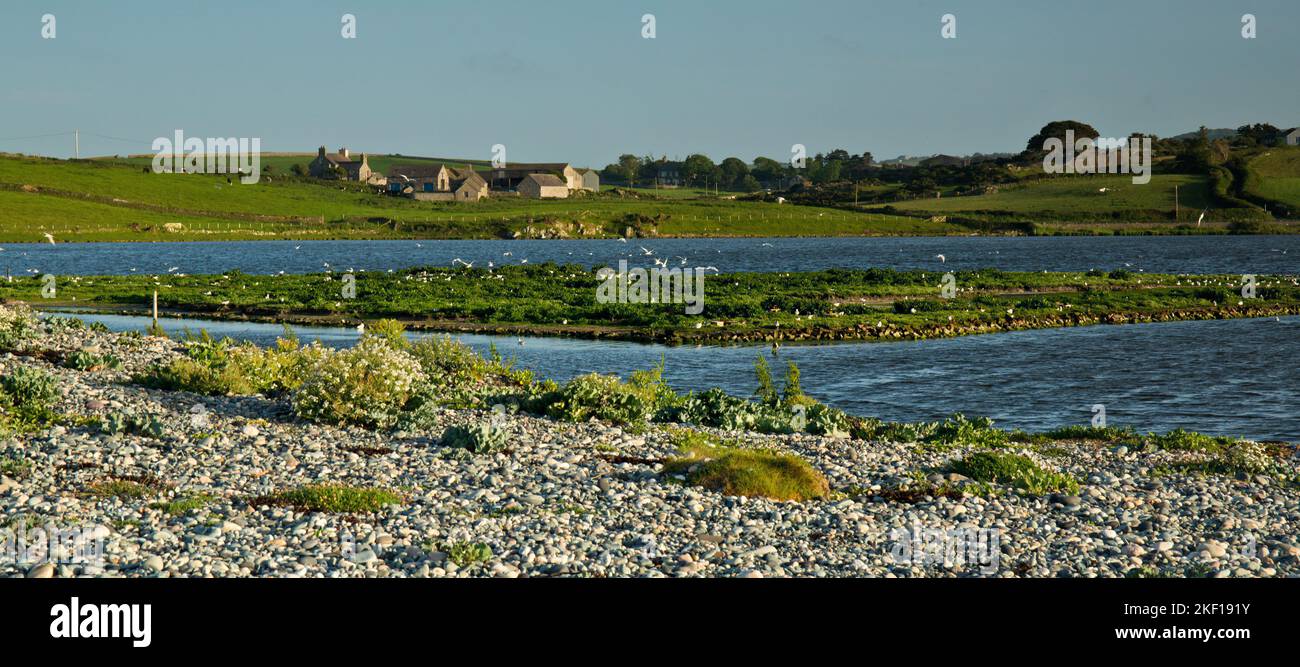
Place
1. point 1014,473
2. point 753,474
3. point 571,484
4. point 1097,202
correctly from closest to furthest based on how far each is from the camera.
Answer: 1. point 753,474
2. point 571,484
3. point 1014,473
4. point 1097,202

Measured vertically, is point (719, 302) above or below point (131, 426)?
above

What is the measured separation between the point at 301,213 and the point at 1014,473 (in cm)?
15417

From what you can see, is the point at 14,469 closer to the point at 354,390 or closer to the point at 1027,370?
the point at 354,390

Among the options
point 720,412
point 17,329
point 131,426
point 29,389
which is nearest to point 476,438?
point 131,426

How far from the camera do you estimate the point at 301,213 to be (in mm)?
161875

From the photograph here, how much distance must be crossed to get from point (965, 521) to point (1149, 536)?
2.16 meters

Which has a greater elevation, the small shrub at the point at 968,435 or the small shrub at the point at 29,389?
the small shrub at the point at 29,389

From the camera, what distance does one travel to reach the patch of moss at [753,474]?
52.8 ft

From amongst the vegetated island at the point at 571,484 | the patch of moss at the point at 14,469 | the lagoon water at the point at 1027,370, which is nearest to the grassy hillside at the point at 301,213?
the lagoon water at the point at 1027,370

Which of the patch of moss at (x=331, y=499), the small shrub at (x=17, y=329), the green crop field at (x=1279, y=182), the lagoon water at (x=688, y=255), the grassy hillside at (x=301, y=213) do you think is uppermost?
the green crop field at (x=1279, y=182)

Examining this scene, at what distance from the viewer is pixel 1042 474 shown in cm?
1747

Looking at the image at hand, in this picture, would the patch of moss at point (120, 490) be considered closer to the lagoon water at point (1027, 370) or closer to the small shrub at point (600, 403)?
the small shrub at point (600, 403)

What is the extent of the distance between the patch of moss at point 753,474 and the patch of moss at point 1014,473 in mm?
2470

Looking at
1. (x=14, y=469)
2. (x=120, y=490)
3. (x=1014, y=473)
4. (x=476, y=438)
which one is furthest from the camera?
(x=476, y=438)
